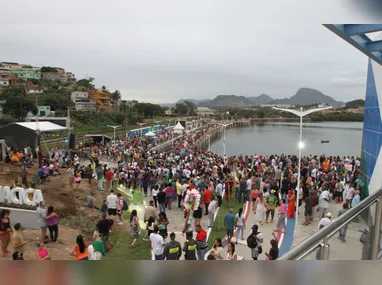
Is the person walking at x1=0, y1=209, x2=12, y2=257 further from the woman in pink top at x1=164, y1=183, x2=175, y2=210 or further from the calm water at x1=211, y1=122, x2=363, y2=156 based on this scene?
the calm water at x1=211, y1=122, x2=363, y2=156

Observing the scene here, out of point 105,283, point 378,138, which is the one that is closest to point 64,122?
point 378,138

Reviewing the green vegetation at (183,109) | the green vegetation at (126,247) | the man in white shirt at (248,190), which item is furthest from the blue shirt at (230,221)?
the green vegetation at (183,109)

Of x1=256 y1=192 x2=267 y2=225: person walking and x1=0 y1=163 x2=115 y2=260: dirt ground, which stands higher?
x1=256 y1=192 x2=267 y2=225: person walking

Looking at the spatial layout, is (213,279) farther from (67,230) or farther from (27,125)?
(27,125)

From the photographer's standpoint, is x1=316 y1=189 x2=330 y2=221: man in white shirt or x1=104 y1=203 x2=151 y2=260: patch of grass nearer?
x1=104 y1=203 x2=151 y2=260: patch of grass

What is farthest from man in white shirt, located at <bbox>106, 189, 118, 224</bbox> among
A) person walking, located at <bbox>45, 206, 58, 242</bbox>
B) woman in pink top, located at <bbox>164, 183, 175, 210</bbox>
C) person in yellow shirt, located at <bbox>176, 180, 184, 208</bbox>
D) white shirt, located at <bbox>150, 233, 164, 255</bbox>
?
white shirt, located at <bbox>150, 233, 164, 255</bbox>

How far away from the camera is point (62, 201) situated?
10.6 meters

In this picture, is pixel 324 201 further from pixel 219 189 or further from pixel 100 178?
pixel 100 178

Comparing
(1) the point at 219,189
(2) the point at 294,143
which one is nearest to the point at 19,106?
(1) the point at 219,189

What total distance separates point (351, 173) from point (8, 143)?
15.5 metres

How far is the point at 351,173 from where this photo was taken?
1338 centimetres

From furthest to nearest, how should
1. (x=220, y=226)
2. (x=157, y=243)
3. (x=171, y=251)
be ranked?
(x=220, y=226) < (x=157, y=243) < (x=171, y=251)

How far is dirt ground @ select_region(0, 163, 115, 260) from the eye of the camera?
7027 millimetres

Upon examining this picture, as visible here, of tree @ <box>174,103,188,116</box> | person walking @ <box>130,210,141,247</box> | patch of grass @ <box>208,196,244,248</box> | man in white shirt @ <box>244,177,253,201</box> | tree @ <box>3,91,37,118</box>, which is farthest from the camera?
tree @ <box>174,103,188,116</box>
